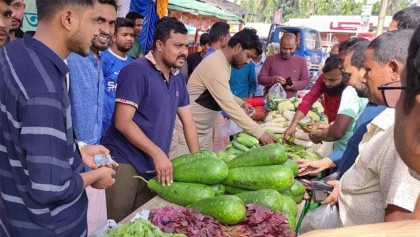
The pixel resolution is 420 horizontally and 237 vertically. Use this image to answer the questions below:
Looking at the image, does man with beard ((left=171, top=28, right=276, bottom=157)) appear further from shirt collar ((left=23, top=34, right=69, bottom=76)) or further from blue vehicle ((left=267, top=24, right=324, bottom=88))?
blue vehicle ((left=267, top=24, right=324, bottom=88))

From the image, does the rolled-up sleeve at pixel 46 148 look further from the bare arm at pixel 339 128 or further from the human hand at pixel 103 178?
the bare arm at pixel 339 128

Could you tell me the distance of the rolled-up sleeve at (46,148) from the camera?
4.56 feet

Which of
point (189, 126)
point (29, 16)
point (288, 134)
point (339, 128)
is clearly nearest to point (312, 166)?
point (339, 128)

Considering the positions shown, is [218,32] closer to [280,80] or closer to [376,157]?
[280,80]

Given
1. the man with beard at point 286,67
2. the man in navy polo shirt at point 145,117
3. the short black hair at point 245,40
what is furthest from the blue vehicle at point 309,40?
the man in navy polo shirt at point 145,117

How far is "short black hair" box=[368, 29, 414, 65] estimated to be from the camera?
1936mm

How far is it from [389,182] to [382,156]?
122 mm

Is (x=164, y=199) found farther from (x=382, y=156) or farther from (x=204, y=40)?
(x=204, y=40)

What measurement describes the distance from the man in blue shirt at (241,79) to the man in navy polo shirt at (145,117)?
3888 mm

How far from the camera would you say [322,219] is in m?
2.33

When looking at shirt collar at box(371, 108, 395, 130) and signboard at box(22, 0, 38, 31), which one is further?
signboard at box(22, 0, 38, 31)

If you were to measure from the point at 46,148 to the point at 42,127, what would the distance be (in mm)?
79

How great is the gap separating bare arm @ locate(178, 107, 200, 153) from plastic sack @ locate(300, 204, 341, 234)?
4.13ft

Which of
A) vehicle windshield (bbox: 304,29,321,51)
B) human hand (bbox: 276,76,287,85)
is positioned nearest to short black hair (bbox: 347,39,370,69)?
human hand (bbox: 276,76,287,85)
